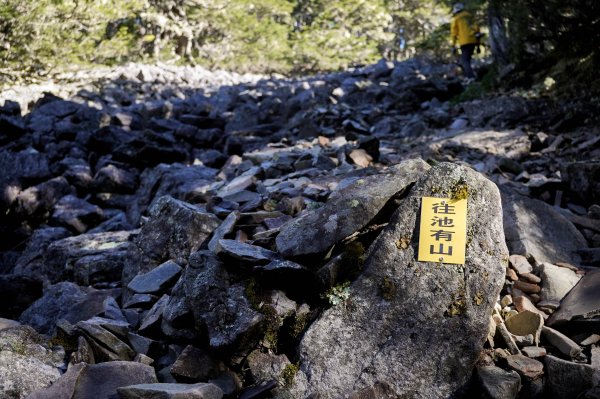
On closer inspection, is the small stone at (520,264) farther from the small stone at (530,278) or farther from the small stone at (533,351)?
the small stone at (533,351)

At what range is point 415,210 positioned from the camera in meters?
4.03

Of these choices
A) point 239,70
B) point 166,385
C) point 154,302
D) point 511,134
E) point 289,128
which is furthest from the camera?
point 239,70

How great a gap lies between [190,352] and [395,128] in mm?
9112

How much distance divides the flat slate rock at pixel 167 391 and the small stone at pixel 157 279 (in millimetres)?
1615

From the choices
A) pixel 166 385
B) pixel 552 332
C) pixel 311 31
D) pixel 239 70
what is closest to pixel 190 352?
pixel 166 385

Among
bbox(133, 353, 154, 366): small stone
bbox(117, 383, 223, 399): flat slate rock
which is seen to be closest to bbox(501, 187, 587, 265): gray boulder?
bbox(117, 383, 223, 399): flat slate rock

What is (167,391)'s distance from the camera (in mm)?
3121

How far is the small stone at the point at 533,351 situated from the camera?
3804 mm

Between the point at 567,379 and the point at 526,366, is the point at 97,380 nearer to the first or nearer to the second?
the point at 526,366

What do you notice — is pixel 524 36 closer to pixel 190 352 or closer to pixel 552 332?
pixel 552 332

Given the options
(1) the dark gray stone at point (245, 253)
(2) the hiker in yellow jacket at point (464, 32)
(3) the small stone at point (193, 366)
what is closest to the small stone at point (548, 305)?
(1) the dark gray stone at point (245, 253)

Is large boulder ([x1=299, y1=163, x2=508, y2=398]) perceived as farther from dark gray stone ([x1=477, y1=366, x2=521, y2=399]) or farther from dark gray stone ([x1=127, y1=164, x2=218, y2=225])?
dark gray stone ([x1=127, y1=164, x2=218, y2=225])

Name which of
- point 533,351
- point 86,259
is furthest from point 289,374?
point 86,259

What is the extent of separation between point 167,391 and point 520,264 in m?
3.25
